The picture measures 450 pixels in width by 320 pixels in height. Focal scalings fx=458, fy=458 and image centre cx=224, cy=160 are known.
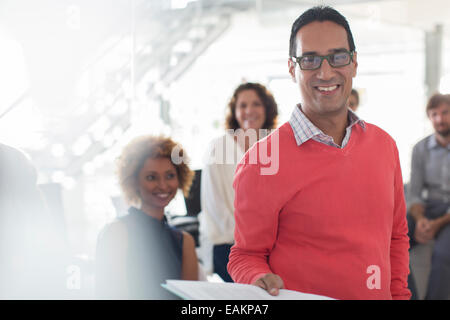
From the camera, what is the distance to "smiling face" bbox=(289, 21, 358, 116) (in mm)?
878

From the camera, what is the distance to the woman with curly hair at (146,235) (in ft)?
4.33

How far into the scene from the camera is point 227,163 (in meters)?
2.08

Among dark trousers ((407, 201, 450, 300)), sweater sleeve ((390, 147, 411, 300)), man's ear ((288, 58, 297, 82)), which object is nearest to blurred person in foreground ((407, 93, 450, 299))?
dark trousers ((407, 201, 450, 300))

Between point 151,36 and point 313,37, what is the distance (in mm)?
3889

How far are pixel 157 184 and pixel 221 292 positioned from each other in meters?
0.85

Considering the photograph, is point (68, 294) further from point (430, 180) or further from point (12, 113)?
point (430, 180)

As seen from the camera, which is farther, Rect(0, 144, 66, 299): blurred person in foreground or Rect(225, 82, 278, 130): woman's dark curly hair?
Rect(225, 82, 278, 130): woman's dark curly hair

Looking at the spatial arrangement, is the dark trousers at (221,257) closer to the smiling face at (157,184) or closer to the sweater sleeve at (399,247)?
the smiling face at (157,184)

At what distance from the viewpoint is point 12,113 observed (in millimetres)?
1238

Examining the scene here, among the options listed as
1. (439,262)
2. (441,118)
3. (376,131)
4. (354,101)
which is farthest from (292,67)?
(439,262)

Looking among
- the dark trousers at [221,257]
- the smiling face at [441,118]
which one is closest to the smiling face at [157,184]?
the dark trousers at [221,257]

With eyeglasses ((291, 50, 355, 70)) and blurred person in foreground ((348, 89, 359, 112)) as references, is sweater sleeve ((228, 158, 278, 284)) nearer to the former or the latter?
eyeglasses ((291, 50, 355, 70))

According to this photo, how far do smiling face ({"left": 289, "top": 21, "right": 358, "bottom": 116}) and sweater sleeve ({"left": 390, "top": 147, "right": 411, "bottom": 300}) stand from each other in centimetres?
22

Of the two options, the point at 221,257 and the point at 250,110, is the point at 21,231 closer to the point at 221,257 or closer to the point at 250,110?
the point at 221,257
